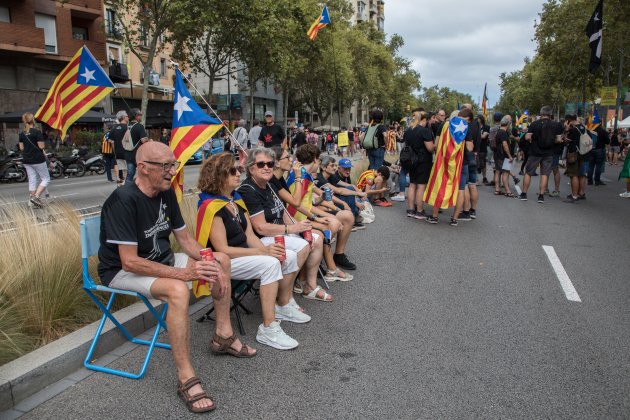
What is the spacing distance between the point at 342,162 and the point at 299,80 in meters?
40.1

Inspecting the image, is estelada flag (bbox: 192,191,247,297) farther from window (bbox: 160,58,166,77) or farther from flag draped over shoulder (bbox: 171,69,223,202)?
window (bbox: 160,58,166,77)

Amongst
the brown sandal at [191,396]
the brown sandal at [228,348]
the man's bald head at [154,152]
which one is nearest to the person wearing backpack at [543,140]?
the brown sandal at [228,348]

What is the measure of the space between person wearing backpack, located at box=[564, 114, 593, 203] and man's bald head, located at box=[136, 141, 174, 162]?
10519 mm

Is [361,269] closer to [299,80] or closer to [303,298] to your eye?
[303,298]

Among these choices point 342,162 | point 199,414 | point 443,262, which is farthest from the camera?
point 342,162

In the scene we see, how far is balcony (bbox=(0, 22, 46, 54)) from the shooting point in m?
24.4

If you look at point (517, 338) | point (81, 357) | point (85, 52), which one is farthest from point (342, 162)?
point (81, 357)

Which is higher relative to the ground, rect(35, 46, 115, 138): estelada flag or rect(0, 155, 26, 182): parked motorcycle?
rect(35, 46, 115, 138): estelada flag

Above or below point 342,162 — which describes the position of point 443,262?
below

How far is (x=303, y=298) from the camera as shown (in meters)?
5.01

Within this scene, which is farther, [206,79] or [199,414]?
[206,79]

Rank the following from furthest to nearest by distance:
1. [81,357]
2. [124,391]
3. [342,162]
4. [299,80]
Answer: [299,80]
[342,162]
[81,357]
[124,391]

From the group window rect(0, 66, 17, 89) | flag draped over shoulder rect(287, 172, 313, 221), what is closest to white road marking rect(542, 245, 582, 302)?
flag draped over shoulder rect(287, 172, 313, 221)

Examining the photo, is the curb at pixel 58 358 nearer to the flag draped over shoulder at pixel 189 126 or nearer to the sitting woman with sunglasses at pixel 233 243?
the sitting woman with sunglasses at pixel 233 243
